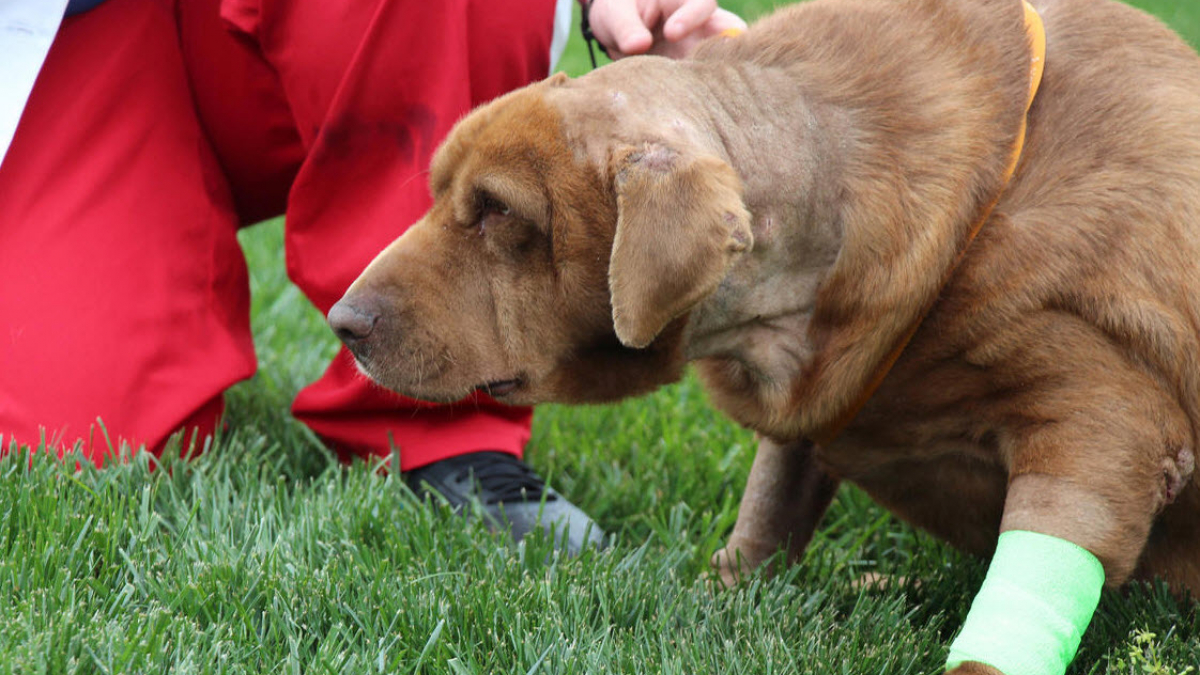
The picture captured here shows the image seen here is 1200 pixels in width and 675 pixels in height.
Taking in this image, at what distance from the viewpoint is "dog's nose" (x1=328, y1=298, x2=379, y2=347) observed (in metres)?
2.40

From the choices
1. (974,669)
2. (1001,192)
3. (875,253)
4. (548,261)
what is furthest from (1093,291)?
(548,261)

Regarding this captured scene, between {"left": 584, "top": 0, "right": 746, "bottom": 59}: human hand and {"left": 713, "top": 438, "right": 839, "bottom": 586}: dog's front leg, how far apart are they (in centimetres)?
92

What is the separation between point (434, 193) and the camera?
2523mm

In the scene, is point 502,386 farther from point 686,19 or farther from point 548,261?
point 686,19

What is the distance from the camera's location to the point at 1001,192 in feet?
7.78

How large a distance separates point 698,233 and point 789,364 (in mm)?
497

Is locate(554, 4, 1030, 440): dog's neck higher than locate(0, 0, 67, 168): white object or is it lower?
lower

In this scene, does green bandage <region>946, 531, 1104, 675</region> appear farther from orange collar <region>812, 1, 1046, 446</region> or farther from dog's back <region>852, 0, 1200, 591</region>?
orange collar <region>812, 1, 1046, 446</region>

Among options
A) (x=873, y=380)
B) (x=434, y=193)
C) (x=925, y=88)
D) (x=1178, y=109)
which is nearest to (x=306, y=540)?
(x=434, y=193)

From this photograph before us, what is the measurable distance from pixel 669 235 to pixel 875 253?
46cm

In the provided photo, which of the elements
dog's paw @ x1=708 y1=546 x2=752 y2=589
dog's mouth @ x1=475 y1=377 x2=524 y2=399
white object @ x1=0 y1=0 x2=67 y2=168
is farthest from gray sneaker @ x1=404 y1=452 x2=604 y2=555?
white object @ x1=0 y1=0 x2=67 y2=168

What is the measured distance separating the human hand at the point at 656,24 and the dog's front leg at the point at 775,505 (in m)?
0.92

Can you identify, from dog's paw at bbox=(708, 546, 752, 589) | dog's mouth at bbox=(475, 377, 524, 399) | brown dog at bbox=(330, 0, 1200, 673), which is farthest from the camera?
dog's paw at bbox=(708, 546, 752, 589)

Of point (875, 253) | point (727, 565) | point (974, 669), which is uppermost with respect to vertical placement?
point (875, 253)
